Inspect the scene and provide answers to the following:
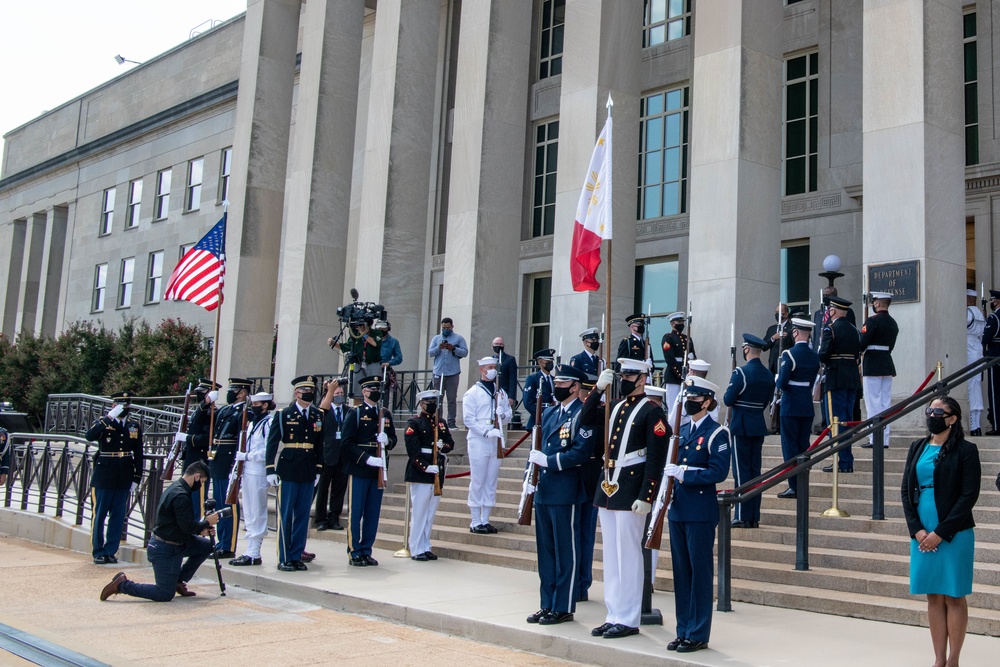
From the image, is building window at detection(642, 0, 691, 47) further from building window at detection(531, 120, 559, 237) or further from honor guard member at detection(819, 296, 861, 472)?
honor guard member at detection(819, 296, 861, 472)

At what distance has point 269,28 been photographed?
24.9m

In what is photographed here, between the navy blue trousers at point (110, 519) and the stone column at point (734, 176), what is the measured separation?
8637 millimetres

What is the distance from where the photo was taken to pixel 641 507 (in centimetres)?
792

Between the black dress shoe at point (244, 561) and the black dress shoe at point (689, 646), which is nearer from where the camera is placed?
the black dress shoe at point (689, 646)

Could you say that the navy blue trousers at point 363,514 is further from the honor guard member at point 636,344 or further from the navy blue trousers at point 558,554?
the honor guard member at point 636,344

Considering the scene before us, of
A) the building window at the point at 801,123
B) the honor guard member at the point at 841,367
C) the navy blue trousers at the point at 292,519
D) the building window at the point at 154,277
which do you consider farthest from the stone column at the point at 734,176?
the building window at the point at 154,277

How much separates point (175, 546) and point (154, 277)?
31.3 metres

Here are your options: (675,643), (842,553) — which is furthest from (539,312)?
(675,643)

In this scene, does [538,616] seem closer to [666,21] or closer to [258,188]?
[666,21]

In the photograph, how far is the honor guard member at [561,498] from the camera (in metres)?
8.68

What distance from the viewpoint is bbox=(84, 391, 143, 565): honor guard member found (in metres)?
13.6

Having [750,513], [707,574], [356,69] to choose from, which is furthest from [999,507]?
[356,69]

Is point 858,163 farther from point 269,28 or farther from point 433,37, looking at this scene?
point 269,28

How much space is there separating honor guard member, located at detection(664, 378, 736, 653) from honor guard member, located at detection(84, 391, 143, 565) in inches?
350
